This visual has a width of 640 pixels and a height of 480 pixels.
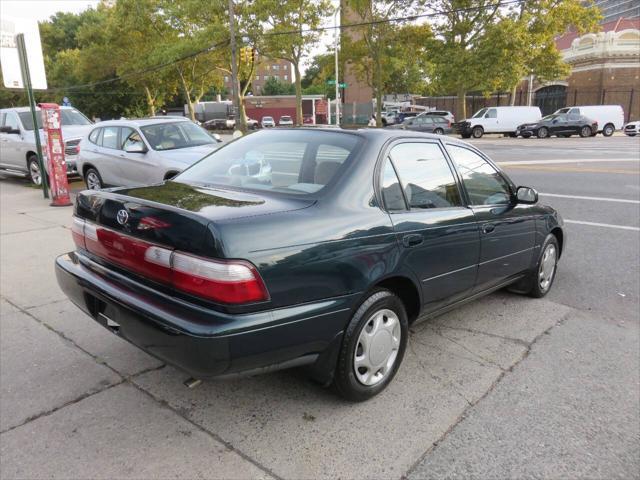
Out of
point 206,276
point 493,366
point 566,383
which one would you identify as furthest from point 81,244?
point 566,383

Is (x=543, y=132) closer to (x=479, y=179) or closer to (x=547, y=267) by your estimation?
(x=547, y=267)

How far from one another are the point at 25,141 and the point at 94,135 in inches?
120

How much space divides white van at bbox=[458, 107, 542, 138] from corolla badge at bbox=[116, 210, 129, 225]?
1299 inches

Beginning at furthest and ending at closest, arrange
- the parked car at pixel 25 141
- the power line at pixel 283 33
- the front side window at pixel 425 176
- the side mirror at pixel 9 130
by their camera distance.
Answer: the power line at pixel 283 33 < the side mirror at pixel 9 130 < the parked car at pixel 25 141 < the front side window at pixel 425 176

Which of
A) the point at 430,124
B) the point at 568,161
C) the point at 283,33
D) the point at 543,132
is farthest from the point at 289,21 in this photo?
the point at 568,161

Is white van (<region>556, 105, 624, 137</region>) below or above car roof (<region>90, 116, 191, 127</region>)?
below

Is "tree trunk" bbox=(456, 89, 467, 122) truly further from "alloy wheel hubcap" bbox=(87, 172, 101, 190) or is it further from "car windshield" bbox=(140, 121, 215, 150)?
"alloy wheel hubcap" bbox=(87, 172, 101, 190)

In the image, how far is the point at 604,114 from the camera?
107ft

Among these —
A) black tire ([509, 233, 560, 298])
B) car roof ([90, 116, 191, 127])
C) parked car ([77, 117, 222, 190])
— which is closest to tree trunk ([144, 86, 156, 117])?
parked car ([77, 117, 222, 190])

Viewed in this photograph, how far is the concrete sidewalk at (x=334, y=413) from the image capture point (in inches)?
100

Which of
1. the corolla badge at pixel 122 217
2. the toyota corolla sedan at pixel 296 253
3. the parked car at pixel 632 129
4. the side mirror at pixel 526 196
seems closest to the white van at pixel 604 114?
the parked car at pixel 632 129

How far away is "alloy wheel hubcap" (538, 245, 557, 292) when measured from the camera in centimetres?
483

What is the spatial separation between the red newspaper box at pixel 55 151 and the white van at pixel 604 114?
31.0 meters

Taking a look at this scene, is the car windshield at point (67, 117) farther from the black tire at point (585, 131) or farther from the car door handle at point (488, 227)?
the black tire at point (585, 131)
